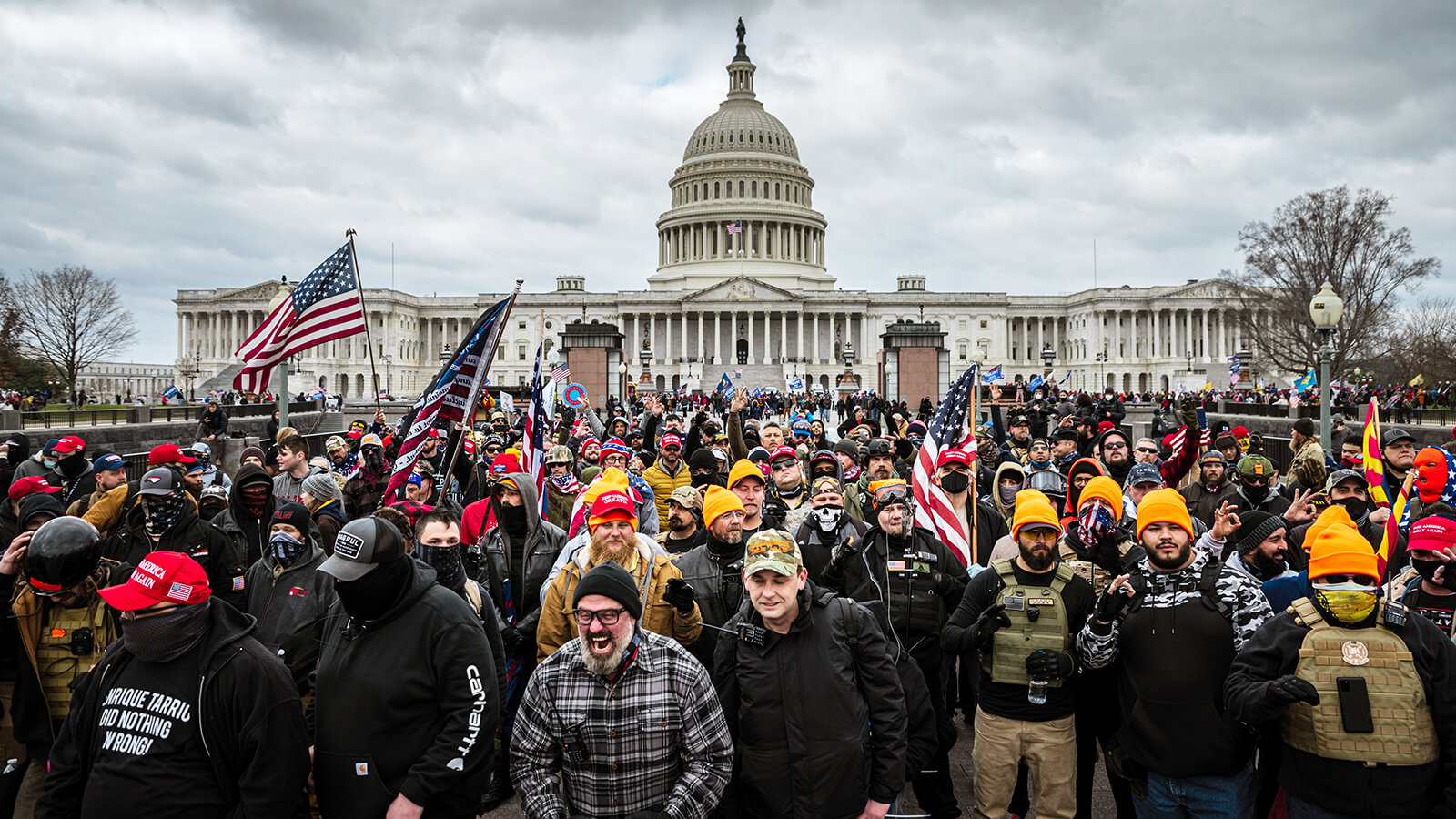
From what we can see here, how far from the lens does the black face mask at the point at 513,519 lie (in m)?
6.89

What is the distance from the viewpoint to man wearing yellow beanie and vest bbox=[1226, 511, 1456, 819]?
12.3 ft

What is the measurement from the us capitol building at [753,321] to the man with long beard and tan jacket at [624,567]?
84.0 metres

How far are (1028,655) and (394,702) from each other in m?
3.09

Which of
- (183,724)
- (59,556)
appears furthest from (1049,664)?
(59,556)

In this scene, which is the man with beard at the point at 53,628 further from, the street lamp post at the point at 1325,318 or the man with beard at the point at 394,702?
the street lamp post at the point at 1325,318

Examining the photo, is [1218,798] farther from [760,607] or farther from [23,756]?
[23,756]

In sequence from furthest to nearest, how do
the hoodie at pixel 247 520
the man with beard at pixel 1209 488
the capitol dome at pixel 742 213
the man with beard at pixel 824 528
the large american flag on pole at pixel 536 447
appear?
the capitol dome at pixel 742 213
the large american flag on pole at pixel 536 447
the man with beard at pixel 1209 488
the hoodie at pixel 247 520
the man with beard at pixel 824 528

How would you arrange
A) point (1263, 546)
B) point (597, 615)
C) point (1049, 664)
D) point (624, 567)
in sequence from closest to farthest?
point (597, 615), point (1049, 664), point (624, 567), point (1263, 546)

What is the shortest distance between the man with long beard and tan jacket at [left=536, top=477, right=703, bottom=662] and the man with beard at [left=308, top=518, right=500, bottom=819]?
3.65 ft

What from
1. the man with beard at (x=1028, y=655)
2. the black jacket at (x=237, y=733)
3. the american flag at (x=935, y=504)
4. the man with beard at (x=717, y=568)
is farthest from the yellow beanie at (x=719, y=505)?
the black jacket at (x=237, y=733)

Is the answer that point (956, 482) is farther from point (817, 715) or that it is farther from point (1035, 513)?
point (817, 715)

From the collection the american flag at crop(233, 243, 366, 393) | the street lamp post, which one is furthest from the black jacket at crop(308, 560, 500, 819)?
the street lamp post

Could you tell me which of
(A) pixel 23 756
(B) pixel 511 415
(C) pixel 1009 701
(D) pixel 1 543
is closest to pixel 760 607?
(C) pixel 1009 701

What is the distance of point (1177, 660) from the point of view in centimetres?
433
